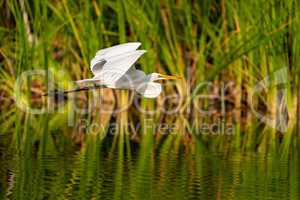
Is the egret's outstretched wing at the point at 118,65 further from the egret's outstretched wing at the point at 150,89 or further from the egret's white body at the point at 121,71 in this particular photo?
the egret's outstretched wing at the point at 150,89

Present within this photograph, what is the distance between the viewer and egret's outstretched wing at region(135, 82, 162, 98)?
9.05 meters

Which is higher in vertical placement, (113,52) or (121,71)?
(113,52)

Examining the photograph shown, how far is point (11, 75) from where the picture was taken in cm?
1208

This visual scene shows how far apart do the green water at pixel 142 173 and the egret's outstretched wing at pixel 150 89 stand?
1.72 feet

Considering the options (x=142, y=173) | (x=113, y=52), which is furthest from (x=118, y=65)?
(x=142, y=173)

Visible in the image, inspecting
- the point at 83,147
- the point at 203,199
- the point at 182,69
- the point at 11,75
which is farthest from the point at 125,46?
the point at 11,75

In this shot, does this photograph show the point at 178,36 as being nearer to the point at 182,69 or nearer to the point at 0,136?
the point at 182,69

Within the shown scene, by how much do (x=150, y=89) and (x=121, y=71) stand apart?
3.66 feet

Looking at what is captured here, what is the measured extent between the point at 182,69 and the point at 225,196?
5.18 metres

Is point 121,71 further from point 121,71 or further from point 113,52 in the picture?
point 113,52

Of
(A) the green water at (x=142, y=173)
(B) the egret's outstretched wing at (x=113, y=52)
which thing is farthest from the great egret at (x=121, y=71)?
(A) the green water at (x=142, y=173)

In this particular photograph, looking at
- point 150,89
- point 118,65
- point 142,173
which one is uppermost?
point 118,65

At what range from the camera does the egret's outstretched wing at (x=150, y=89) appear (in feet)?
29.7

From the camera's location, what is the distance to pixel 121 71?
7996 millimetres
